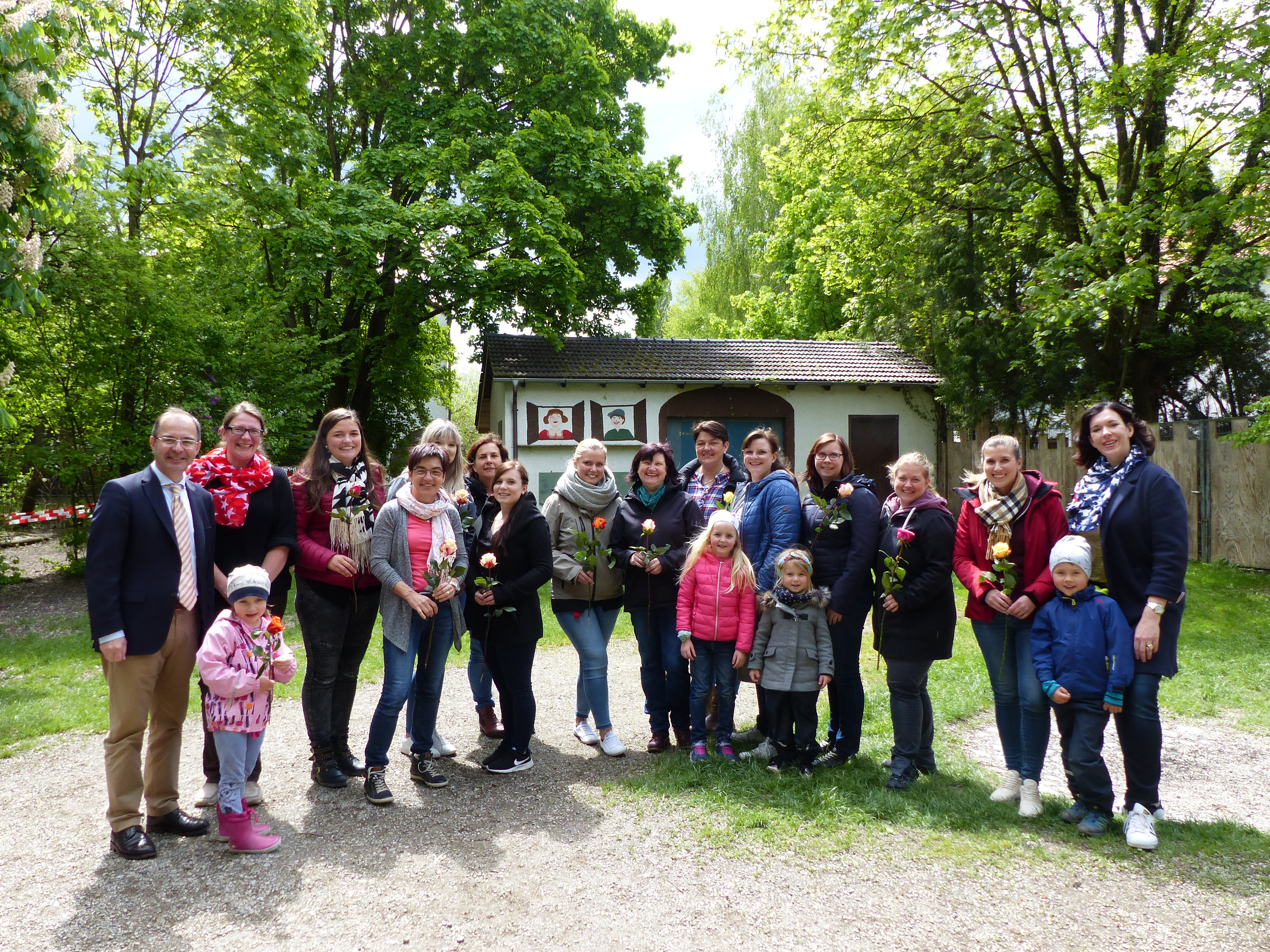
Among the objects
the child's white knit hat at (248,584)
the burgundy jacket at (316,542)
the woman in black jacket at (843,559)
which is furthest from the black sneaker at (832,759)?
the child's white knit hat at (248,584)

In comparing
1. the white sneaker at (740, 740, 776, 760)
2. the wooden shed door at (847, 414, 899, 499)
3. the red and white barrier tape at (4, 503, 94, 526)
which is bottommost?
the white sneaker at (740, 740, 776, 760)

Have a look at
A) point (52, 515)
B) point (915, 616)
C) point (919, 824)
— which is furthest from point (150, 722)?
point (52, 515)

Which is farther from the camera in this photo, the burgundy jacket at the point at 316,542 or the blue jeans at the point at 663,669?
the blue jeans at the point at 663,669

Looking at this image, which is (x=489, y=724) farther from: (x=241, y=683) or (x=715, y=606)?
(x=241, y=683)

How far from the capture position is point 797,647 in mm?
4734

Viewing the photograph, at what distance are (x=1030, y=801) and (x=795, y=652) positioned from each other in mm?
1370

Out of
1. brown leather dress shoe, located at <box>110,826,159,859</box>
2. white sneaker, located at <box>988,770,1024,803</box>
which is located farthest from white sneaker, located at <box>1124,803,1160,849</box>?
brown leather dress shoe, located at <box>110,826,159,859</box>

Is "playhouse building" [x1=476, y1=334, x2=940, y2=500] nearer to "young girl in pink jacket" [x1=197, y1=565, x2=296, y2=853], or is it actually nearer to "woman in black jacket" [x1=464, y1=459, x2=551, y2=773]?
"woman in black jacket" [x1=464, y1=459, x2=551, y2=773]

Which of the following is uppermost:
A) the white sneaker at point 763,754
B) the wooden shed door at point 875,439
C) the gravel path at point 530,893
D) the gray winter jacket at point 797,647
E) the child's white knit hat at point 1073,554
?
the wooden shed door at point 875,439

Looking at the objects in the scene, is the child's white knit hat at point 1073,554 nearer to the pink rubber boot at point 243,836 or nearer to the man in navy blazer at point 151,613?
the pink rubber boot at point 243,836

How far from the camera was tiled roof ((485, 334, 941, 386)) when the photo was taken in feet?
55.2

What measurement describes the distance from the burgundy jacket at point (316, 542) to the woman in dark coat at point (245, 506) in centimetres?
7

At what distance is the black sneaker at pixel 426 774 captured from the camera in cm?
465

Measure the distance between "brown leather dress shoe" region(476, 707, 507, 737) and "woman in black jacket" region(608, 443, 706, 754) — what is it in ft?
3.52
